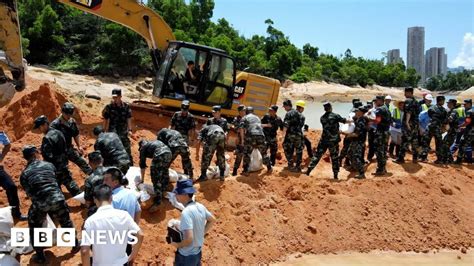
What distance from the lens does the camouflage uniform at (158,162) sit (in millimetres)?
8188

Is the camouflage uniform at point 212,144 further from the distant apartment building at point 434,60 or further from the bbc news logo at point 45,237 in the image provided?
the distant apartment building at point 434,60

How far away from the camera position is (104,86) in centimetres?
2758

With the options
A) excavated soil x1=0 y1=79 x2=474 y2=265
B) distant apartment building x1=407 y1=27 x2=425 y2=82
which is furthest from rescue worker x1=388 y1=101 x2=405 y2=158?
distant apartment building x1=407 y1=27 x2=425 y2=82

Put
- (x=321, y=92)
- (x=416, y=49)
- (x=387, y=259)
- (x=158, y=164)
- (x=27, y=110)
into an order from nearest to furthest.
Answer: (x=158, y=164)
(x=387, y=259)
(x=27, y=110)
(x=321, y=92)
(x=416, y=49)

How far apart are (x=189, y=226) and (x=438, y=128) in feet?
29.1

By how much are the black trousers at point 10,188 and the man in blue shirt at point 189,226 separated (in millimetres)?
3786

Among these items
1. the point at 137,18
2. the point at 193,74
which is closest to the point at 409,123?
the point at 193,74

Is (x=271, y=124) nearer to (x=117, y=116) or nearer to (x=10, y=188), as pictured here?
(x=117, y=116)

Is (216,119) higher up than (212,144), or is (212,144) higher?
(216,119)

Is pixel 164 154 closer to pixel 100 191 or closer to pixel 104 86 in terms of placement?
pixel 100 191

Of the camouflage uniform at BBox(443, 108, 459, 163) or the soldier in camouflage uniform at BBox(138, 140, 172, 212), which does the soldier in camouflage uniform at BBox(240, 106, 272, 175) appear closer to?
the soldier in camouflage uniform at BBox(138, 140, 172, 212)

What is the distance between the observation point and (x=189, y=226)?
5457 millimetres

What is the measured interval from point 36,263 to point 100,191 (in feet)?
8.86

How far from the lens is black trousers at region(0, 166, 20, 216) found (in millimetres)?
7930
